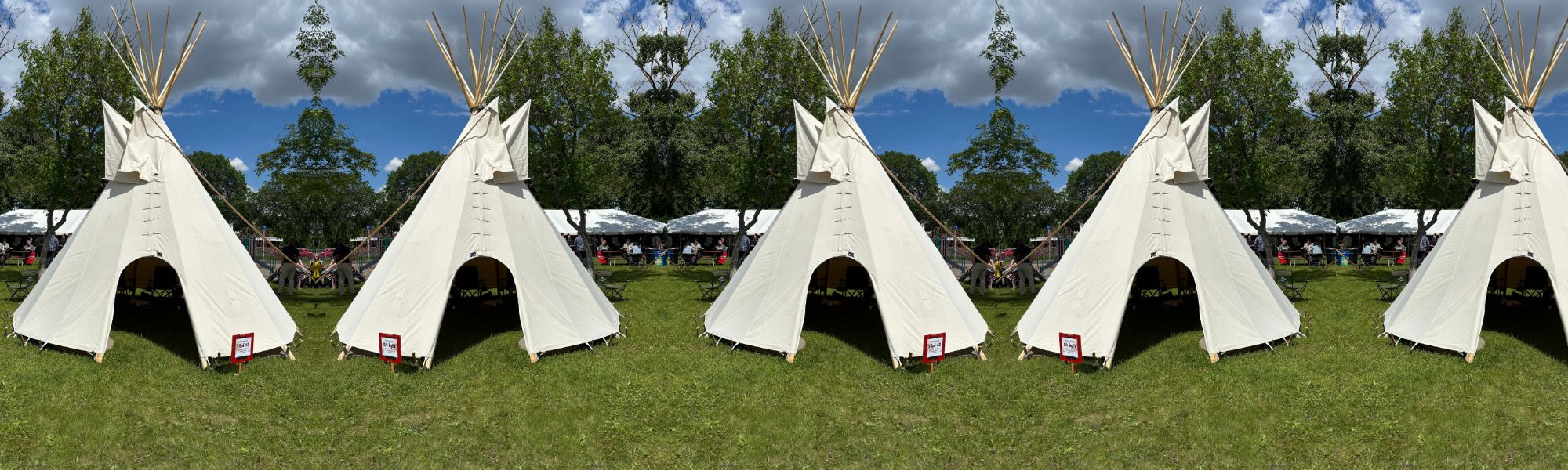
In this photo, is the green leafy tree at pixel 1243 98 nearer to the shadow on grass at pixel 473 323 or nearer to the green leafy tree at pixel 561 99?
the green leafy tree at pixel 561 99

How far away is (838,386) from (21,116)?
2653 cm

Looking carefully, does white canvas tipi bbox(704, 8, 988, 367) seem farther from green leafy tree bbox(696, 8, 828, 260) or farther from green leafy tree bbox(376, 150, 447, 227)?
green leafy tree bbox(376, 150, 447, 227)

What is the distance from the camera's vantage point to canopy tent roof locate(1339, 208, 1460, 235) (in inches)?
1214

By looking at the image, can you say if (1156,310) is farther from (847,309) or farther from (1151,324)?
(847,309)

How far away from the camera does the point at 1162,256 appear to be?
11.7 metres

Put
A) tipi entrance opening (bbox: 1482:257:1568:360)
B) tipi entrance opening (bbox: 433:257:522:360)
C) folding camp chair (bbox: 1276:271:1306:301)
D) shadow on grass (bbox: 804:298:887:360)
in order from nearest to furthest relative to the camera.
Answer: tipi entrance opening (bbox: 1482:257:1568:360)
shadow on grass (bbox: 804:298:887:360)
tipi entrance opening (bbox: 433:257:522:360)
folding camp chair (bbox: 1276:271:1306:301)

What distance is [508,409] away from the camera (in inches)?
352

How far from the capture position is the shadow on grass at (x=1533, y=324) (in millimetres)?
11445

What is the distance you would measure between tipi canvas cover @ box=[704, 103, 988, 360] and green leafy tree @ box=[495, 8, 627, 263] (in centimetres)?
1040

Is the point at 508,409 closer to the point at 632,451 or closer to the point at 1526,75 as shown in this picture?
the point at 632,451

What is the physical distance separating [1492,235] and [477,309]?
16244 millimetres

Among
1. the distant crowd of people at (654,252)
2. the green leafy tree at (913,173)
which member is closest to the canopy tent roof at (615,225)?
the distant crowd of people at (654,252)

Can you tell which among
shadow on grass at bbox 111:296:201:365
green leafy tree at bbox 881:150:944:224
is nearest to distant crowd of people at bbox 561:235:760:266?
shadow on grass at bbox 111:296:201:365

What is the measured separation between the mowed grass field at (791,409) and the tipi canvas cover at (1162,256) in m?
0.51
